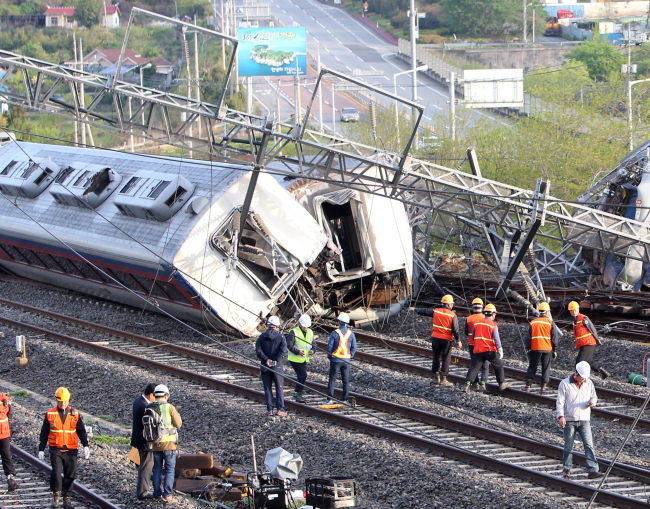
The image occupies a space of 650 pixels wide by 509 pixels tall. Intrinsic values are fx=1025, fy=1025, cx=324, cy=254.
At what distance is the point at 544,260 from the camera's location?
88.7 feet

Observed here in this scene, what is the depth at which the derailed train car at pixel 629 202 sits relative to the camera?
76.5ft

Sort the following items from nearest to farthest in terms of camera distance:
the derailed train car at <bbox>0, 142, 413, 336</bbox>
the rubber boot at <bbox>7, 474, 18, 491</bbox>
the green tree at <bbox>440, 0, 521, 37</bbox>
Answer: the rubber boot at <bbox>7, 474, 18, 491</bbox>
the derailed train car at <bbox>0, 142, 413, 336</bbox>
the green tree at <bbox>440, 0, 521, 37</bbox>

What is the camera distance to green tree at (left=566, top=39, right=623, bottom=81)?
7069cm

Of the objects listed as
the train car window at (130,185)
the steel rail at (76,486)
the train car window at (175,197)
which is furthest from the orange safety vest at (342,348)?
the train car window at (130,185)

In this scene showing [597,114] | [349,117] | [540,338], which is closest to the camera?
[540,338]

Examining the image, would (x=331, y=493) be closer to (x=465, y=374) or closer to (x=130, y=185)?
(x=465, y=374)

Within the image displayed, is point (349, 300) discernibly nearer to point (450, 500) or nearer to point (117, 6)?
point (450, 500)

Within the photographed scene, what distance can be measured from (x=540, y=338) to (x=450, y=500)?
5463mm

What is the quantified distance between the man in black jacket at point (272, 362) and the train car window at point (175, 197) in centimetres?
616

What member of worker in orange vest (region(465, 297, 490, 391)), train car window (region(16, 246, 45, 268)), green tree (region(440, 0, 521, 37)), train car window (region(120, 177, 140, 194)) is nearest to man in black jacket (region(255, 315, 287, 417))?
worker in orange vest (region(465, 297, 490, 391))

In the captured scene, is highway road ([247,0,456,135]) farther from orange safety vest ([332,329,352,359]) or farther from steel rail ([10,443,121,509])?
steel rail ([10,443,121,509])

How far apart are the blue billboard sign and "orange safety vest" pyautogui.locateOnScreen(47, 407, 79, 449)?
4536cm

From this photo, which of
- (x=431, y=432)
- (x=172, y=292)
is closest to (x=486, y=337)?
(x=431, y=432)

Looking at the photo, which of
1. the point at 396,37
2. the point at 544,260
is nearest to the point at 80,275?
the point at 544,260
